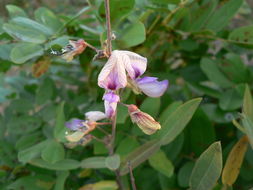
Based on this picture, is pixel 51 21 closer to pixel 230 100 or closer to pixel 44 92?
pixel 44 92

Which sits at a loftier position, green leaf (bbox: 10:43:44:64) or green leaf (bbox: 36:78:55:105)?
green leaf (bbox: 10:43:44:64)

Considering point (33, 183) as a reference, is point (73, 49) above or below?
above

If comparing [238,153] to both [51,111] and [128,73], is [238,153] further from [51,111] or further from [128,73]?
[51,111]

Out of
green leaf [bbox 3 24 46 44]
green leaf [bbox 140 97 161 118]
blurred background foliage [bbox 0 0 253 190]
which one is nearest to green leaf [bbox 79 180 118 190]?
blurred background foliage [bbox 0 0 253 190]

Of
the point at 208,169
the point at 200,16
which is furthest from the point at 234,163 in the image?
the point at 200,16

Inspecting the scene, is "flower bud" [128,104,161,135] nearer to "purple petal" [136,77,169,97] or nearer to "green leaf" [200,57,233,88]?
"purple petal" [136,77,169,97]

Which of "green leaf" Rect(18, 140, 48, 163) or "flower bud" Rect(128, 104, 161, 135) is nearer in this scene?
"flower bud" Rect(128, 104, 161, 135)
